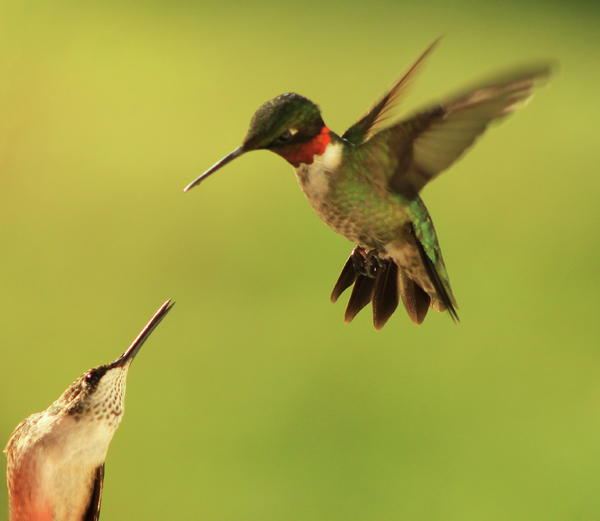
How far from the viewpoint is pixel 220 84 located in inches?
207

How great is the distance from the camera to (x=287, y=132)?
0.62 metres

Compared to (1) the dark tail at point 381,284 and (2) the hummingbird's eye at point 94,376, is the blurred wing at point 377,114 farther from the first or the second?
(2) the hummingbird's eye at point 94,376

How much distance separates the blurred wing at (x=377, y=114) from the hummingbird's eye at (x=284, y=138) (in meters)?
0.18

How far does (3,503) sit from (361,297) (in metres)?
2.48

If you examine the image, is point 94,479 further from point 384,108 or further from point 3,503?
point 3,503

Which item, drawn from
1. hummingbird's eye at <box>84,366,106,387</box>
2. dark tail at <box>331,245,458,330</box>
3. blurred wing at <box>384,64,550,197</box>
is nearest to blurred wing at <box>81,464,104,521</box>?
hummingbird's eye at <box>84,366,106,387</box>

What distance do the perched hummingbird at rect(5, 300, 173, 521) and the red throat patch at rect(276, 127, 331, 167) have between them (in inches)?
16.8

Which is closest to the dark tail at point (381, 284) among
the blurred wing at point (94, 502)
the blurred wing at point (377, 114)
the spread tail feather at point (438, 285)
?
the spread tail feather at point (438, 285)

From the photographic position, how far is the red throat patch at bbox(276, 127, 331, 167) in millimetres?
661

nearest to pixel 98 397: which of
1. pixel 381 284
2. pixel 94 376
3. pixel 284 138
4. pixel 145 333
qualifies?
pixel 94 376

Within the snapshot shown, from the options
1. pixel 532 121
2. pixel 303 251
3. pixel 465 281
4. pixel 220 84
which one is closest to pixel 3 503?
pixel 303 251

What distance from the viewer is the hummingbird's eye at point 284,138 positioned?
615mm

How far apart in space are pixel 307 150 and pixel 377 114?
0.18 m

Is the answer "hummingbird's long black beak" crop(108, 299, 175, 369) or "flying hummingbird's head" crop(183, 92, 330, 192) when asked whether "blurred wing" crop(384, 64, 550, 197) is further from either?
"hummingbird's long black beak" crop(108, 299, 175, 369)
